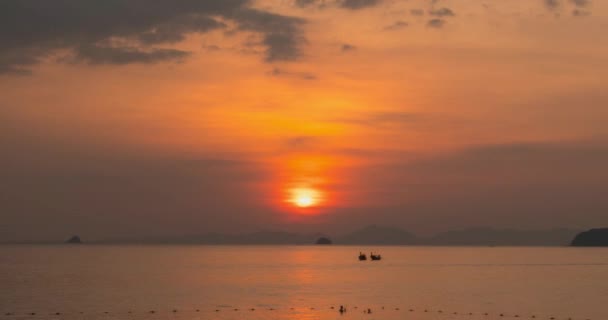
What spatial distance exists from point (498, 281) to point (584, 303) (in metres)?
42.2

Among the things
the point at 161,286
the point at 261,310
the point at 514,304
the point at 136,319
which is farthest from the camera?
the point at 161,286

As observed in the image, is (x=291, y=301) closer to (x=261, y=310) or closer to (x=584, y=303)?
(x=261, y=310)

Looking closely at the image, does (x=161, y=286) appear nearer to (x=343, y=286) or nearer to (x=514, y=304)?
(x=343, y=286)

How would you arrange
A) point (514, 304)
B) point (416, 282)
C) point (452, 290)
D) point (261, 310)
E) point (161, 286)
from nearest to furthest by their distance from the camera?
point (261, 310), point (514, 304), point (452, 290), point (161, 286), point (416, 282)

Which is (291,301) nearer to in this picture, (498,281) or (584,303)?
(584,303)

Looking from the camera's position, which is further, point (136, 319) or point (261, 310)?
point (261, 310)

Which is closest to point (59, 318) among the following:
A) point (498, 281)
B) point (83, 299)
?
point (83, 299)

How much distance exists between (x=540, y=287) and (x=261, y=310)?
58812mm

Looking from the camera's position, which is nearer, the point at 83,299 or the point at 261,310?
the point at 261,310

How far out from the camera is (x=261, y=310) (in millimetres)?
80375

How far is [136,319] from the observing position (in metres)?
72.3

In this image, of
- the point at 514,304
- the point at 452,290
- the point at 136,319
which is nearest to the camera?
the point at 136,319

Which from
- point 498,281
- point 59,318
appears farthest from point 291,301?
point 498,281

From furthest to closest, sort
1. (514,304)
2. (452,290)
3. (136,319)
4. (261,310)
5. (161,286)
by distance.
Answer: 1. (161,286)
2. (452,290)
3. (514,304)
4. (261,310)
5. (136,319)
